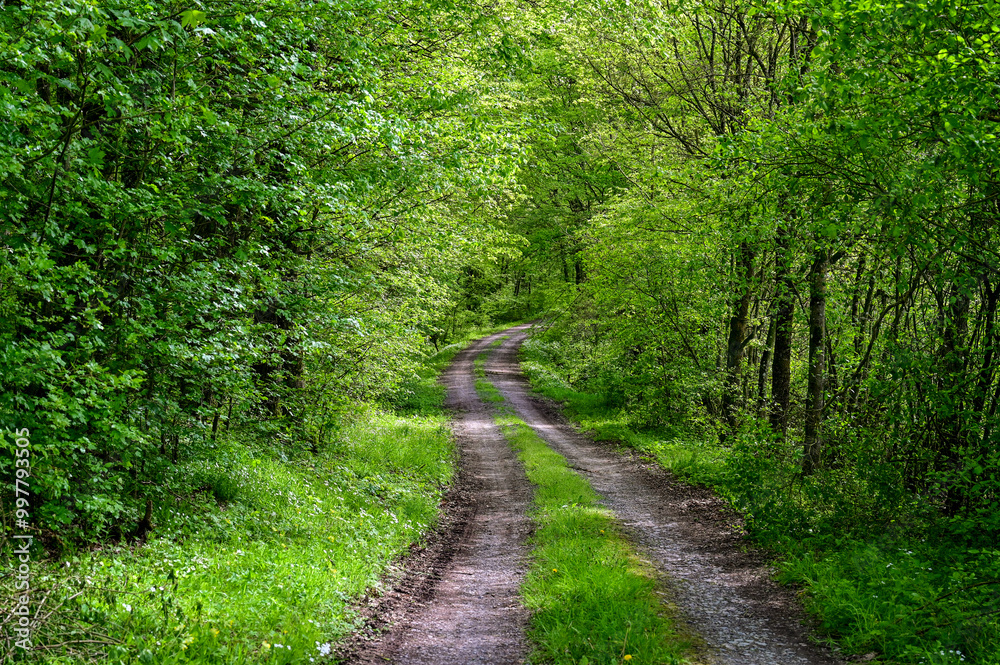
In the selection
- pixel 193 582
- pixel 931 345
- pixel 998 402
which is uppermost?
pixel 931 345

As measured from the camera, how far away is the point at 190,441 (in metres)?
7.52

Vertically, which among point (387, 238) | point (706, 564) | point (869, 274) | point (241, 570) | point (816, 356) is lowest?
point (706, 564)

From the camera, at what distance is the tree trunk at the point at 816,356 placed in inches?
371

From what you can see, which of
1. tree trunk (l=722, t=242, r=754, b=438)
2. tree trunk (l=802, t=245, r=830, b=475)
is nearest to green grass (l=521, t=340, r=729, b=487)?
tree trunk (l=722, t=242, r=754, b=438)

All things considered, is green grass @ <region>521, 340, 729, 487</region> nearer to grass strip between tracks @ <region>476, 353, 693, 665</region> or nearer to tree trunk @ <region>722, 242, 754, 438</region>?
tree trunk @ <region>722, 242, 754, 438</region>

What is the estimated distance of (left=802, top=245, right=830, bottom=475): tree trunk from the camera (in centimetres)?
943

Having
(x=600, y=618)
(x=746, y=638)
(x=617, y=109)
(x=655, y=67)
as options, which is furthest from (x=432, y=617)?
(x=617, y=109)

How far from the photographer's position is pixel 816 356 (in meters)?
9.91

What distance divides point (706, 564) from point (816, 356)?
3762 mm

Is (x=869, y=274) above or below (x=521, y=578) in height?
above

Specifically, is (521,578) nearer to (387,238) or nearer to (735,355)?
(387,238)

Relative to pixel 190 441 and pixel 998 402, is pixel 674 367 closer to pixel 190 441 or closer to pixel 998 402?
pixel 998 402

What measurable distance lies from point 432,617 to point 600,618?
1.78m

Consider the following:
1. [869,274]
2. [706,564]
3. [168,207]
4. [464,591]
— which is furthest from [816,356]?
[168,207]
